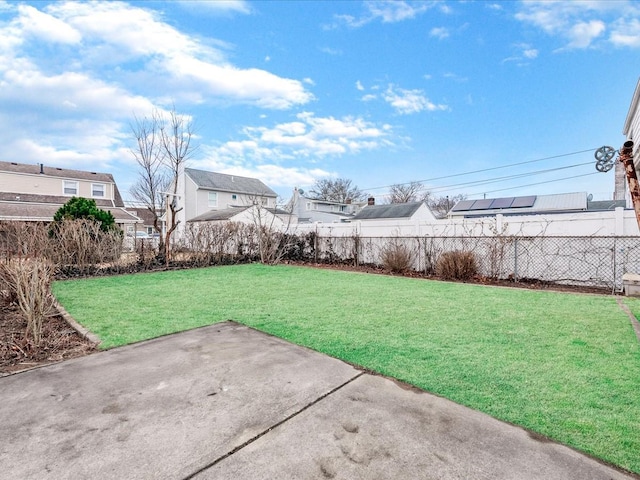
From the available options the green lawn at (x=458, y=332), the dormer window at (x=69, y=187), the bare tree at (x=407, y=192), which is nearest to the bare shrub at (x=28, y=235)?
the green lawn at (x=458, y=332)

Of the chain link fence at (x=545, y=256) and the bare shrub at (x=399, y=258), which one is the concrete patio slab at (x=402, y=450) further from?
the bare shrub at (x=399, y=258)

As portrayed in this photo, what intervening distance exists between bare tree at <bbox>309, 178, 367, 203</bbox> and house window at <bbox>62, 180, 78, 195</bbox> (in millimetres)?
30158

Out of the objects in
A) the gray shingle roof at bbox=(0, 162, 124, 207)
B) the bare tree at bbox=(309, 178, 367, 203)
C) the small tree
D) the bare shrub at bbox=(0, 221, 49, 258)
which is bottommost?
the bare shrub at bbox=(0, 221, 49, 258)

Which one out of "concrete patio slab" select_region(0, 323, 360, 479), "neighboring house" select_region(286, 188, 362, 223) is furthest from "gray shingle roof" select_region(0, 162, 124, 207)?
"concrete patio slab" select_region(0, 323, 360, 479)

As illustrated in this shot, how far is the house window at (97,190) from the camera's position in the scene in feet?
79.7

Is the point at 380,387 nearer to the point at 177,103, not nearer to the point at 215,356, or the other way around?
the point at 215,356

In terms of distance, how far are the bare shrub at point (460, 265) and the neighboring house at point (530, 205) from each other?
21510mm

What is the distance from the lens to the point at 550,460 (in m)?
1.71

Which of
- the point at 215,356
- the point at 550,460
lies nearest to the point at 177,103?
the point at 215,356

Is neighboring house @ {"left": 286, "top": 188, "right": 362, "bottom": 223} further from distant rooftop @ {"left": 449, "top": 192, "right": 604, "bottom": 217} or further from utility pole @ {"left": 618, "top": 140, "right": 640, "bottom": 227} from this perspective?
utility pole @ {"left": 618, "top": 140, "right": 640, "bottom": 227}

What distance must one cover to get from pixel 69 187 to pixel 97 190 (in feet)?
5.64

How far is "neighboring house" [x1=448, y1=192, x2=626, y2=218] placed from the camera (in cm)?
2680

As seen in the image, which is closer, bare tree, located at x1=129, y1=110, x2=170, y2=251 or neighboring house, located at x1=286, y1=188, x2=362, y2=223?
bare tree, located at x1=129, y1=110, x2=170, y2=251

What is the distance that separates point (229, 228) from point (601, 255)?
39.3 feet
